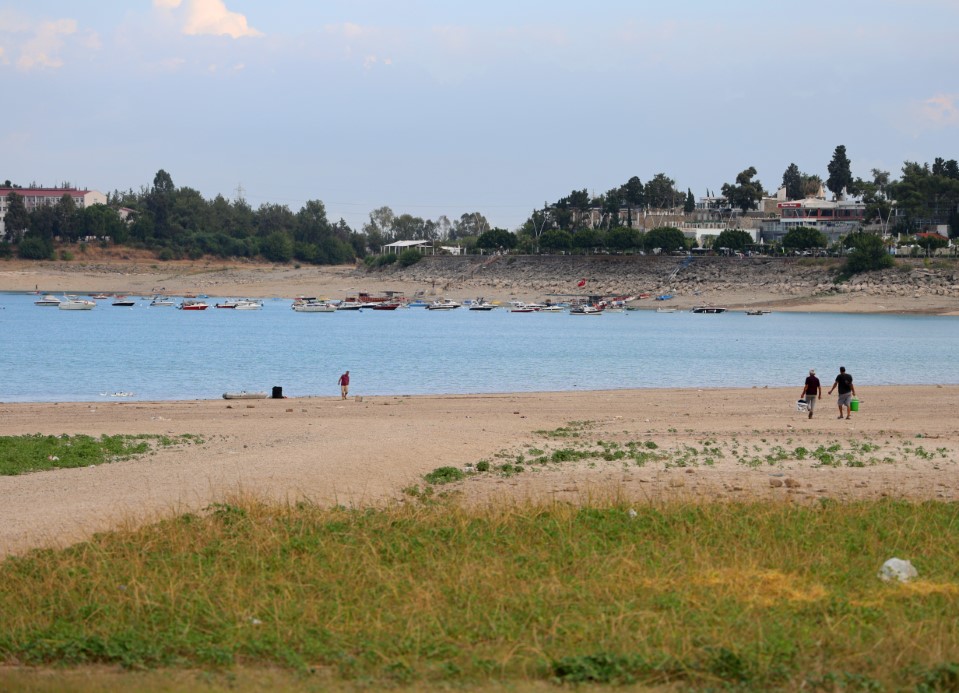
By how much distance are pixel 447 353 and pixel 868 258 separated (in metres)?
86.5

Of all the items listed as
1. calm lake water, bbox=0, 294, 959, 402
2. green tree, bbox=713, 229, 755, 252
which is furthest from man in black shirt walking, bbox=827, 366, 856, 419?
green tree, bbox=713, 229, 755, 252

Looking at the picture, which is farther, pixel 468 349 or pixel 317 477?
pixel 468 349

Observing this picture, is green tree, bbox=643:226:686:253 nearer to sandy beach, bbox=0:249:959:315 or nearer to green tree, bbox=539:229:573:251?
sandy beach, bbox=0:249:959:315

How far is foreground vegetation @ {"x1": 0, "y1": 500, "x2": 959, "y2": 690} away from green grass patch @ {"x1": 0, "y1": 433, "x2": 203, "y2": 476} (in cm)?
667

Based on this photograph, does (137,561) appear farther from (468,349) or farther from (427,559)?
(468,349)

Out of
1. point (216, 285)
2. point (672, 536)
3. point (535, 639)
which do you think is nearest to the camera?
point (535, 639)

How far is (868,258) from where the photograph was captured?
138375 mm

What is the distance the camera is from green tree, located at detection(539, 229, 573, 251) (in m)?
180

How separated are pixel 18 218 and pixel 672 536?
203 metres

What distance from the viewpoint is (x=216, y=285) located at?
18388cm

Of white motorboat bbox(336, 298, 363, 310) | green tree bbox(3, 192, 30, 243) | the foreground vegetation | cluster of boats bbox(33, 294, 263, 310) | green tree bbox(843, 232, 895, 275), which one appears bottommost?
white motorboat bbox(336, 298, 363, 310)

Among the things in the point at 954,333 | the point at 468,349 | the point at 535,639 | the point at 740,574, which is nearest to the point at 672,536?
the point at 740,574

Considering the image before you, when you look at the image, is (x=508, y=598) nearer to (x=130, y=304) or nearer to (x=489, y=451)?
(x=489, y=451)

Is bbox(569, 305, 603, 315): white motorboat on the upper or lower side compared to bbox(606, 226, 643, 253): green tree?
lower
